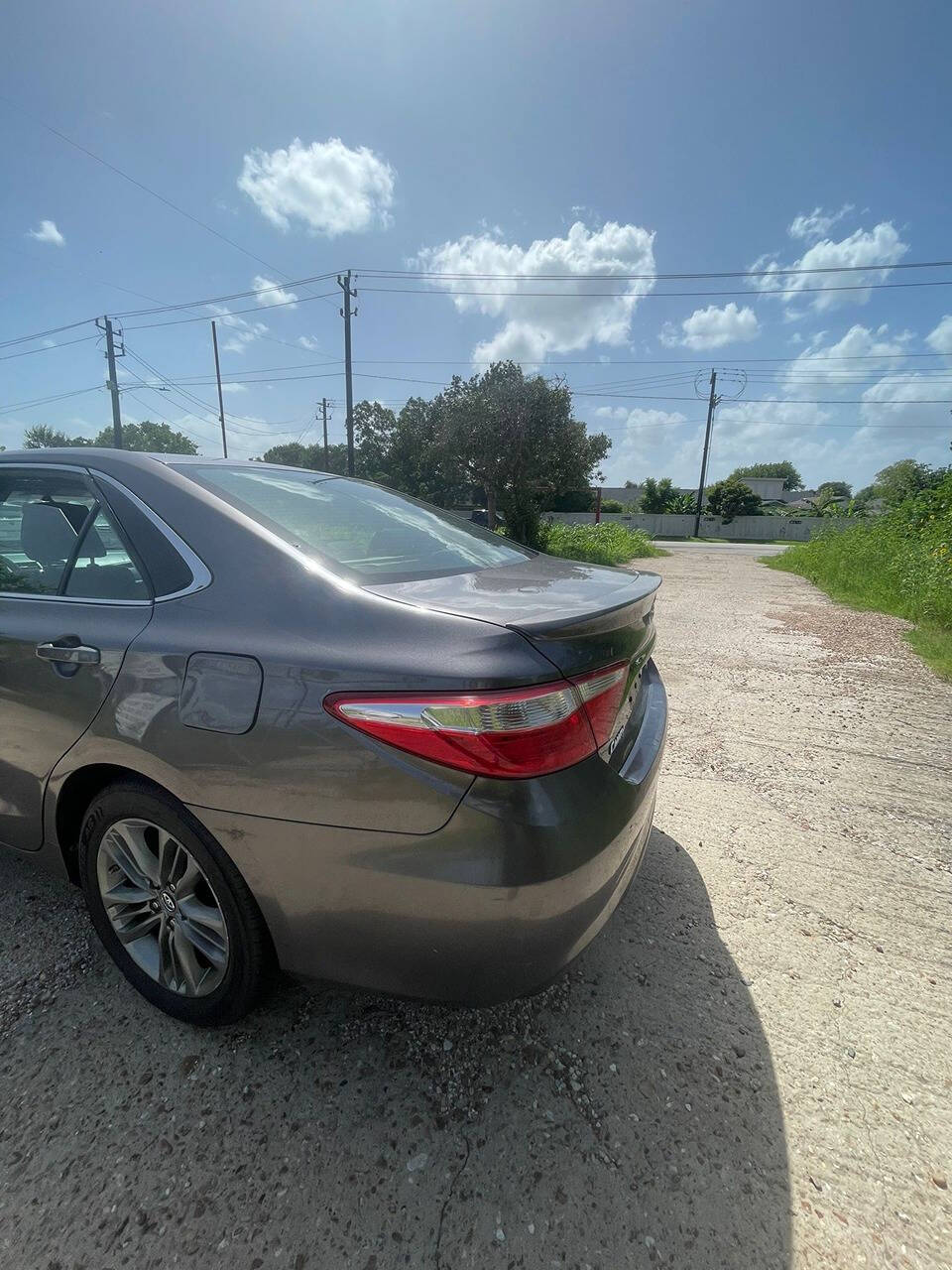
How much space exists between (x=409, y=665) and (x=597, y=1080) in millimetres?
1300

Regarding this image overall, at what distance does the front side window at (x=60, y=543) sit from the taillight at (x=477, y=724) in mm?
852

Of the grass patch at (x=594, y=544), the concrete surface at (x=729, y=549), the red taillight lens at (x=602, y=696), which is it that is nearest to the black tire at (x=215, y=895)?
the red taillight lens at (x=602, y=696)

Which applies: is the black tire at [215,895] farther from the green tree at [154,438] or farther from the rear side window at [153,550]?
the green tree at [154,438]

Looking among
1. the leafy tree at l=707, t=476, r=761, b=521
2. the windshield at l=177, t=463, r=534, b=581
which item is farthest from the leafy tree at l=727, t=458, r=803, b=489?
the windshield at l=177, t=463, r=534, b=581

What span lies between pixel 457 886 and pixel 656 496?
58211 millimetres

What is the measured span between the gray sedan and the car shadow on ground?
0.68ft

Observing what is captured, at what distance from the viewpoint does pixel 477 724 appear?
4.12 ft

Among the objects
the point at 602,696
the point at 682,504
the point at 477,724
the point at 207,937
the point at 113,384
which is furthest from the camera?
the point at 682,504

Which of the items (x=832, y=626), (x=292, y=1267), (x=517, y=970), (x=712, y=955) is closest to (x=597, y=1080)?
(x=517, y=970)

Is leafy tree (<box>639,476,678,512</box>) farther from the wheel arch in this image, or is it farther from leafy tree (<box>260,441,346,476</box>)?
the wheel arch

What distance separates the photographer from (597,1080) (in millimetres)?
1625

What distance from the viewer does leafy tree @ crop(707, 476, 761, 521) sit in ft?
174

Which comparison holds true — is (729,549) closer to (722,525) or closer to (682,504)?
(722,525)

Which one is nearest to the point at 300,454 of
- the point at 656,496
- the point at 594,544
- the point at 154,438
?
the point at 154,438
